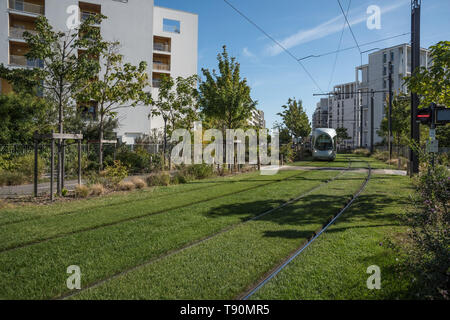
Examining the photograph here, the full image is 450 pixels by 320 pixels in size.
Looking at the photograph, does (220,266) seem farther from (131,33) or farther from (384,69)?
(384,69)

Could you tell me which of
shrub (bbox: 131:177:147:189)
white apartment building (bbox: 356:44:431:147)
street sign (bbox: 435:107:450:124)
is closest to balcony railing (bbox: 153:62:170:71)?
shrub (bbox: 131:177:147:189)

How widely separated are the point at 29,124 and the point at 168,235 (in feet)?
54.9

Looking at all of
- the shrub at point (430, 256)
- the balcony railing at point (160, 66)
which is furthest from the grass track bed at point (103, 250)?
the balcony railing at point (160, 66)

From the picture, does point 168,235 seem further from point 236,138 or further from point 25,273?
point 236,138

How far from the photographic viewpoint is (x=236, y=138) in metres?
19.5

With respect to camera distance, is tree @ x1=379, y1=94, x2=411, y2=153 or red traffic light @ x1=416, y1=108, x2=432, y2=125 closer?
red traffic light @ x1=416, y1=108, x2=432, y2=125

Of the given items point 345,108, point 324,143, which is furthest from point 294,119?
point 345,108

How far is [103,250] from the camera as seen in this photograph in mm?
4531

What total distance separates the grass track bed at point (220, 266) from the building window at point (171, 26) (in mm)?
38312

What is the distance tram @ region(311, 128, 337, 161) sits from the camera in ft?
89.1

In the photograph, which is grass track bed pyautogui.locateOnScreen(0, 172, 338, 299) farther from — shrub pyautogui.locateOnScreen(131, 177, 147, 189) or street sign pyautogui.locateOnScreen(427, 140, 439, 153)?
shrub pyautogui.locateOnScreen(131, 177, 147, 189)

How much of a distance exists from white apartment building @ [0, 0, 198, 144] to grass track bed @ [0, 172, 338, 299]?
25799 mm

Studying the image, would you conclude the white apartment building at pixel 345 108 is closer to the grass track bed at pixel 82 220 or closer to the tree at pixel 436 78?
the tree at pixel 436 78
